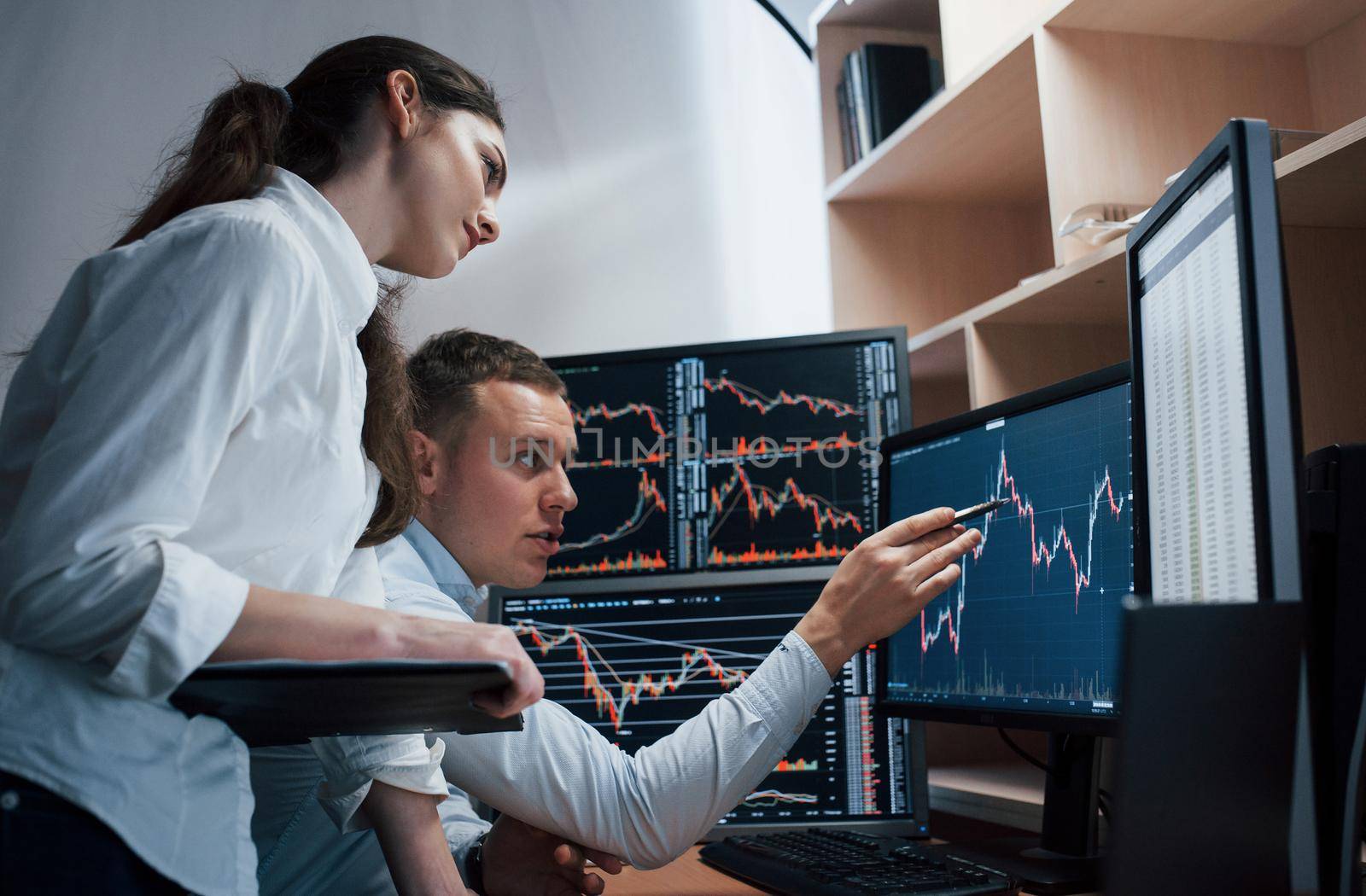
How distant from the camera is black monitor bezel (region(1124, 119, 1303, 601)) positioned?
1.84 ft

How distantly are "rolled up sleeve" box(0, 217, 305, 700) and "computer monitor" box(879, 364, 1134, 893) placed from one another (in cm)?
78

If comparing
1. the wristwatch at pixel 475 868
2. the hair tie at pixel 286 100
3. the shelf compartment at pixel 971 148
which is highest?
the shelf compartment at pixel 971 148

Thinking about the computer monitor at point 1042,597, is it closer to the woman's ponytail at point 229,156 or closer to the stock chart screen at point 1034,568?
the stock chart screen at point 1034,568

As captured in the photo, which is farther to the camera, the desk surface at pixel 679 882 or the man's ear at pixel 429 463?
the man's ear at pixel 429 463

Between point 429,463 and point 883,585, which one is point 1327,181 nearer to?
point 883,585

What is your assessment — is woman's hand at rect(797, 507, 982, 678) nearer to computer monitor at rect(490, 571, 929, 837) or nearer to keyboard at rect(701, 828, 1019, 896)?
keyboard at rect(701, 828, 1019, 896)

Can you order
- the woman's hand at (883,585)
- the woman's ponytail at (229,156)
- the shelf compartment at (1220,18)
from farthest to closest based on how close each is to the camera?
the shelf compartment at (1220,18)
the woman's hand at (883,585)
the woman's ponytail at (229,156)

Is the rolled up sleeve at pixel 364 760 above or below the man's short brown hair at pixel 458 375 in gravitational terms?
below

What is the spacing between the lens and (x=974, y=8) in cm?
183

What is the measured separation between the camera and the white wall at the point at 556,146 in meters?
2.01

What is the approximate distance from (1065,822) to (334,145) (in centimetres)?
105

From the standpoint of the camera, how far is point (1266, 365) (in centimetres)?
59

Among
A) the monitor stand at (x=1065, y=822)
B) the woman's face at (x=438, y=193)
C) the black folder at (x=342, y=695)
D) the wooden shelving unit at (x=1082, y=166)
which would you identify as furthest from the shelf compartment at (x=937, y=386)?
the black folder at (x=342, y=695)

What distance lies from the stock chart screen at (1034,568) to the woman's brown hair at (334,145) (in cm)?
66
